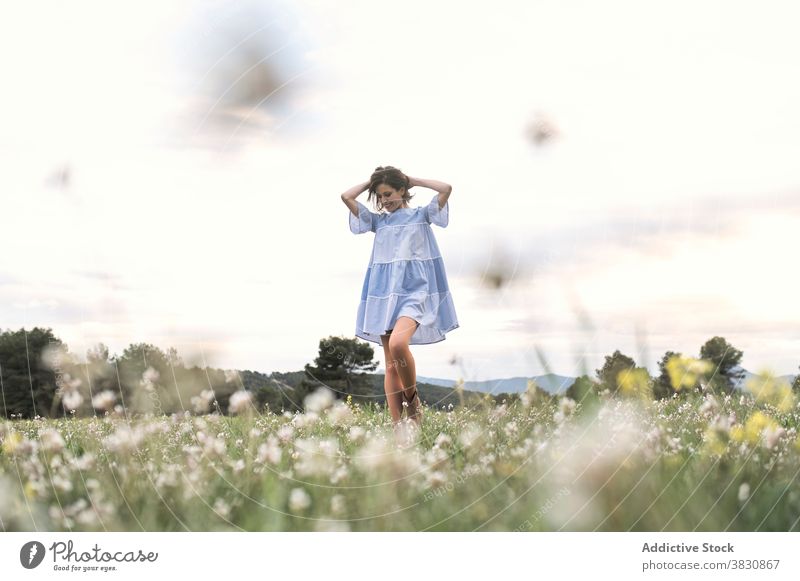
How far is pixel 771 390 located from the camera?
19.1 feet

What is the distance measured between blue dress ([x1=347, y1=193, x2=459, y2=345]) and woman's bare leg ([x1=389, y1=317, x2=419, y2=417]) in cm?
8

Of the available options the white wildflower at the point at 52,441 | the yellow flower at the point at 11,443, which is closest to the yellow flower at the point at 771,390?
the white wildflower at the point at 52,441

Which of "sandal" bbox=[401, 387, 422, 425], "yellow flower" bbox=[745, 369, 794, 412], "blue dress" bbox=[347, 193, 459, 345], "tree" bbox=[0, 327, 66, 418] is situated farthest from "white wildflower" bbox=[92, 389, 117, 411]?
"yellow flower" bbox=[745, 369, 794, 412]

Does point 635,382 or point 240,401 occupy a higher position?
point 240,401

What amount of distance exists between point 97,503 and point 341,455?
1.55 metres

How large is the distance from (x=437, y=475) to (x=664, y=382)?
183 centimetres

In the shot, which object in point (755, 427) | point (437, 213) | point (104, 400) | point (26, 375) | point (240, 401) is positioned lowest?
point (755, 427)

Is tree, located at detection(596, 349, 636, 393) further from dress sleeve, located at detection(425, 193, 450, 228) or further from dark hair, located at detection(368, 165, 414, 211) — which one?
dark hair, located at detection(368, 165, 414, 211)

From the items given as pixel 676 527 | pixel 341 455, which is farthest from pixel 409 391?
pixel 676 527

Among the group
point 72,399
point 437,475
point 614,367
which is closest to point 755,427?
point 614,367

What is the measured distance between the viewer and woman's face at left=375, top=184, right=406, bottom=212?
616cm

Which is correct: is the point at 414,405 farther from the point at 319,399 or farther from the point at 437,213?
the point at 437,213

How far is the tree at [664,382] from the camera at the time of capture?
17.6 feet
